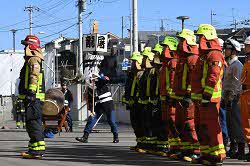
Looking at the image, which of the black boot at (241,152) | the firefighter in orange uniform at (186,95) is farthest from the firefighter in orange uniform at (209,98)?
the black boot at (241,152)

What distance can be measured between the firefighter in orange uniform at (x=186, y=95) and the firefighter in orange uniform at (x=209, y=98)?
60cm

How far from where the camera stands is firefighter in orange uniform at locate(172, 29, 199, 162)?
1080 cm

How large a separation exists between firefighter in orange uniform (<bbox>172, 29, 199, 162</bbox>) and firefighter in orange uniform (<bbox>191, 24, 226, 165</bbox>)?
1.95 ft

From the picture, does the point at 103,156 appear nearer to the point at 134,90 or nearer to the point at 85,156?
the point at 85,156

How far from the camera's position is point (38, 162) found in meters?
11.0

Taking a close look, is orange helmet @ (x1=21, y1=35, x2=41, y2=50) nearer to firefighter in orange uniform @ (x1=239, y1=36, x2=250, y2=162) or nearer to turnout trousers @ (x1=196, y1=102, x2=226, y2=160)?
turnout trousers @ (x1=196, y1=102, x2=226, y2=160)

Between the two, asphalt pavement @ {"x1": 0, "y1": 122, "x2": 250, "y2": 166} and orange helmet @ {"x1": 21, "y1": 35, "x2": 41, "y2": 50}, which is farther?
orange helmet @ {"x1": 21, "y1": 35, "x2": 41, "y2": 50}

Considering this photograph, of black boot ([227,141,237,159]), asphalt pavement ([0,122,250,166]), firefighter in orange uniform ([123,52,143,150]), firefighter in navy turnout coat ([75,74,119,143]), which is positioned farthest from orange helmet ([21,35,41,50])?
black boot ([227,141,237,159])

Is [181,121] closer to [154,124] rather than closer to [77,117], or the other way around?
[154,124]

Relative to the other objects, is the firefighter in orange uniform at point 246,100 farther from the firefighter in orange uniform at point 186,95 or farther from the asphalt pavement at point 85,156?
the firefighter in orange uniform at point 186,95

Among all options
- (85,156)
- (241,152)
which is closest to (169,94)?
(241,152)

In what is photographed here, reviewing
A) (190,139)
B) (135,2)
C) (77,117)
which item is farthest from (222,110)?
(77,117)

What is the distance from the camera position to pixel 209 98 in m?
9.65

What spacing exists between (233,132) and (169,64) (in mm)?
1885
